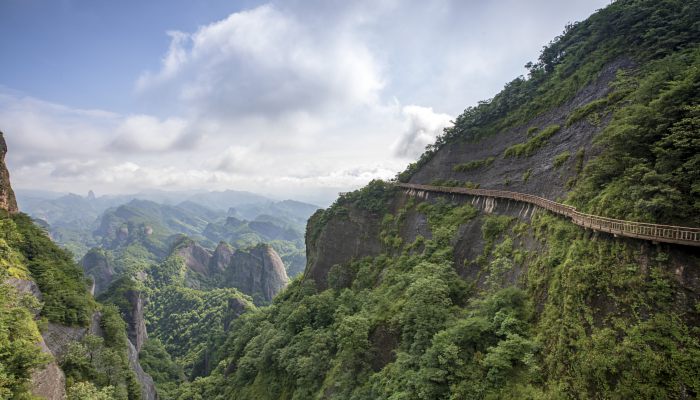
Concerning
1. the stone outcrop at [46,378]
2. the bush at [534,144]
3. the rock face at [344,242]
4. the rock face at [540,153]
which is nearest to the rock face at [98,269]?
the stone outcrop at [46,378]

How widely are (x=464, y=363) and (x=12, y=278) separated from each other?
47710mm

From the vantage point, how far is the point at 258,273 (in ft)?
568

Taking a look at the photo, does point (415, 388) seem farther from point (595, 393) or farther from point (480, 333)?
point (595, 393)

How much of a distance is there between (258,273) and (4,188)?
131526 mm

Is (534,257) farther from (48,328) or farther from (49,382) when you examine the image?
(48,328)

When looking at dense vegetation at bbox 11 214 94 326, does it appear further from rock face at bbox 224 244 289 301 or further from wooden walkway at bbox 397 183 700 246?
rock face at bbox 224 244 289 301

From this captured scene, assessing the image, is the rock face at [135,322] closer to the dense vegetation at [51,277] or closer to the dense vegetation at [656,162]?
the dense vegetation at [51,277]

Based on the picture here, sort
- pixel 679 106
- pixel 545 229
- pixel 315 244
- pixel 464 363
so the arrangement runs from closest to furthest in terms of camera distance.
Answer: pixel 679 106 < pixel 464 363 < pixel 545 229 < pixel 315 244

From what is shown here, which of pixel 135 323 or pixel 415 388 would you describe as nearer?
pixel 415 388

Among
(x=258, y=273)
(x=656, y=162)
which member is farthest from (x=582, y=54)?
(x=258, y=273)

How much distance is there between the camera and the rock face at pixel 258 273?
170 meters

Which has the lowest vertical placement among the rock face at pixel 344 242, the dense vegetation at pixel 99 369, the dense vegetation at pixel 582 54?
the dense vegetation at pixel 99 369

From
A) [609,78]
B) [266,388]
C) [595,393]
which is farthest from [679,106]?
[266,388]

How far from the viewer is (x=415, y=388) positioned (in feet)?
72.3
